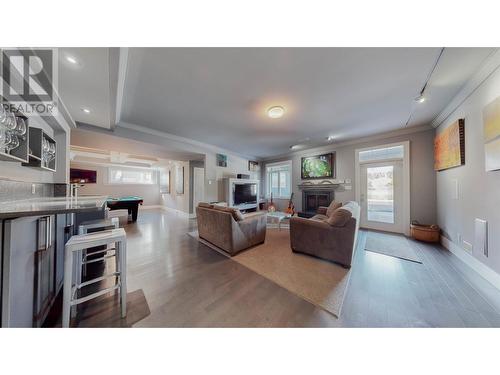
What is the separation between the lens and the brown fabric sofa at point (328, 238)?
2.17 meters

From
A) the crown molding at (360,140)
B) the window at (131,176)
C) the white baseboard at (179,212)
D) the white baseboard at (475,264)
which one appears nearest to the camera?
the white baseboard at (475,264)

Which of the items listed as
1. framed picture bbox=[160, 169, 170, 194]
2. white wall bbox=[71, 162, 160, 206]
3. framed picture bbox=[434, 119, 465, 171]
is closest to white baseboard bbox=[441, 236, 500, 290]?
framed picture bbox=[434, 119, 465, 171]

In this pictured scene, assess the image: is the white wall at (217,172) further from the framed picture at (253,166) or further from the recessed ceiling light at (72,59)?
the recessed ceiling light at (72,59)

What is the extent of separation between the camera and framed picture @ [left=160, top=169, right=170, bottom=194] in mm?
7664

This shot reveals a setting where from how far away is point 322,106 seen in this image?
2.66 m

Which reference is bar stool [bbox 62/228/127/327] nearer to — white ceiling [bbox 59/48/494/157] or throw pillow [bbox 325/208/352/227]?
white ceiling [bbox 59/48/494/157]

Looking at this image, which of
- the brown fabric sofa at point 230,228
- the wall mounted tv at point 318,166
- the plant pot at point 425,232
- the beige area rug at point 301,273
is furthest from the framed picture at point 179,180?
the plant pot at point 425,232

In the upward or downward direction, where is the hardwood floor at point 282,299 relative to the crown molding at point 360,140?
downward

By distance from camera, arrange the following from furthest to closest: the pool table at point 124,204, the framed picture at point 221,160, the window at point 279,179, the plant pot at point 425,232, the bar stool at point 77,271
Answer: the window at point 279,179 → the framed picture at point 221,160 → the pool table at point 124,204 → the plant pot at point 425,232 → the bar stool at point 77,271

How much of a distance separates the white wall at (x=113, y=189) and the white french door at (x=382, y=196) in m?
9.29

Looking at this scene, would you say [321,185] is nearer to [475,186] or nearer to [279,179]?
[279,179]

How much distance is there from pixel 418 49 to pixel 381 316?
2.58 metres
